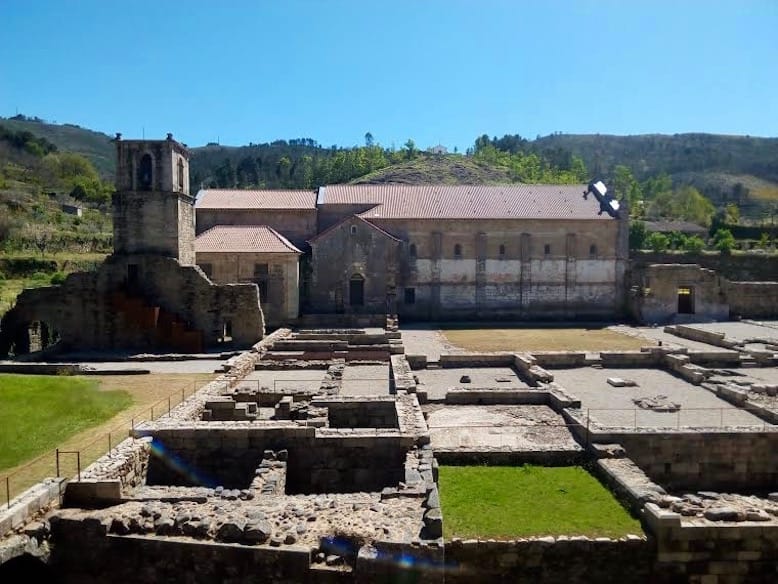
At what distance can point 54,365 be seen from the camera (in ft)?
80.6

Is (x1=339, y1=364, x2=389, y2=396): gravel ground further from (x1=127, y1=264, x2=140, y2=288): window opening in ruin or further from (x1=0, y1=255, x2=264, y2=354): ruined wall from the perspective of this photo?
(x1=127, y1=264, x2=140, y2=288): window opening in ruin

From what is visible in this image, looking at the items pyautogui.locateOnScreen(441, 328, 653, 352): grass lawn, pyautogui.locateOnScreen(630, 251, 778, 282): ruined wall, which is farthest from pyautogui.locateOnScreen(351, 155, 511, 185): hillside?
pyautogui.locateOnScreen(441, 328, 653, 352): grass lawn

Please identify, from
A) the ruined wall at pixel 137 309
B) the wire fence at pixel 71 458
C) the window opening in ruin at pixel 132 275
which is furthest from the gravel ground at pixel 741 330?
the window opening in ruin at pixel 132 275

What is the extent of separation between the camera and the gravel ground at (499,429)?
1534 centimetres

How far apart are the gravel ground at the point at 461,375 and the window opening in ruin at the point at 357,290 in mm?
18250

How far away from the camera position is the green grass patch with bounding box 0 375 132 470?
1433cm

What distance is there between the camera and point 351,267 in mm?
43125

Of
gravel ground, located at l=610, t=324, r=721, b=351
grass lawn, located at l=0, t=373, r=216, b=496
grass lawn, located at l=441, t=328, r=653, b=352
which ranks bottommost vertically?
grass lawn, located at l=0, t=373, r=216, b=496

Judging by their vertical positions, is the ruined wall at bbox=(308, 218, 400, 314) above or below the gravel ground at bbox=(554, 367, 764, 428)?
above

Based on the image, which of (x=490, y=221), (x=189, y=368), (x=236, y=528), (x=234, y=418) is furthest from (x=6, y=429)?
(x=490, y=221)

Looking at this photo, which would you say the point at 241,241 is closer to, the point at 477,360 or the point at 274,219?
the point at 274,219

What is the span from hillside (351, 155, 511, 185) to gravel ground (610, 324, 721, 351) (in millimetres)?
50960

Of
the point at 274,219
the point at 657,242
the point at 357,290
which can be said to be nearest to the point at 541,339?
the point at 357,290

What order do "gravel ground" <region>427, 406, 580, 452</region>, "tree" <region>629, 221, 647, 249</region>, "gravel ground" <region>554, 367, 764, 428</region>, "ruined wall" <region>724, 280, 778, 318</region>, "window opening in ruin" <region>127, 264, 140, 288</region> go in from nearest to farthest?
"gravel ground" <region>427, 406, 580, 452</region>
"gravel ground" <region>554, 367, 764, 428</region>
"window opening in ruin" <region>127, 264, 140, 288</region>
"ruined wall" <region>724, 280, 778, 318</region>
"tree" <region>629, 221, 647, 249</region>
